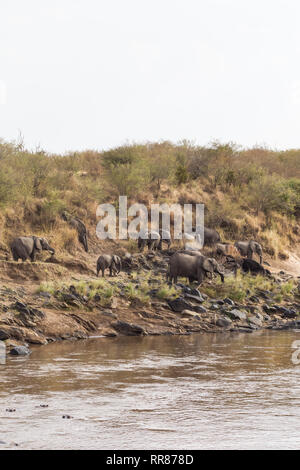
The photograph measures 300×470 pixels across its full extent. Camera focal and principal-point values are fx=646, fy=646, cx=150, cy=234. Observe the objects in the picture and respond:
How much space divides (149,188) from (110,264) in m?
9.61

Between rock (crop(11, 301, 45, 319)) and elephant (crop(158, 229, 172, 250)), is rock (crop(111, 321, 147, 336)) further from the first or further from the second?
elephant (crop(158, 229, 172, 250))

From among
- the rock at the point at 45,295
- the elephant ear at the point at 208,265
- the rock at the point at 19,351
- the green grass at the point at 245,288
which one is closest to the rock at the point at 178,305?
the green grass at the point at 245,288

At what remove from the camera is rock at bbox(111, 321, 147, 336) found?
14.8 m

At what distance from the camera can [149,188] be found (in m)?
28.3

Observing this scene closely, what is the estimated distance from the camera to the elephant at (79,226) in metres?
21.9

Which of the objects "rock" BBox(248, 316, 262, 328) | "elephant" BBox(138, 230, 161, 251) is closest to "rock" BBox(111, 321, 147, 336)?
"rock" BBox(248, 316, 262, 328)

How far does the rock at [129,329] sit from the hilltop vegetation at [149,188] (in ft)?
20.8

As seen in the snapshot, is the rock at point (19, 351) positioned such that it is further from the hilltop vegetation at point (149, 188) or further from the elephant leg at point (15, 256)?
the hilltop vegetation at point (149, 188)

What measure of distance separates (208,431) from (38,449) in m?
1.84

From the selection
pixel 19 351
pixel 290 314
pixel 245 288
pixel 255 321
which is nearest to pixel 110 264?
pixel 245 288

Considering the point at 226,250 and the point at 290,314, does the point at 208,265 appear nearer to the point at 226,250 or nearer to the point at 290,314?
the point at 290,314

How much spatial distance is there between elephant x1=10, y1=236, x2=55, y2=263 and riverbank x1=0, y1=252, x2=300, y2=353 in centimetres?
78
